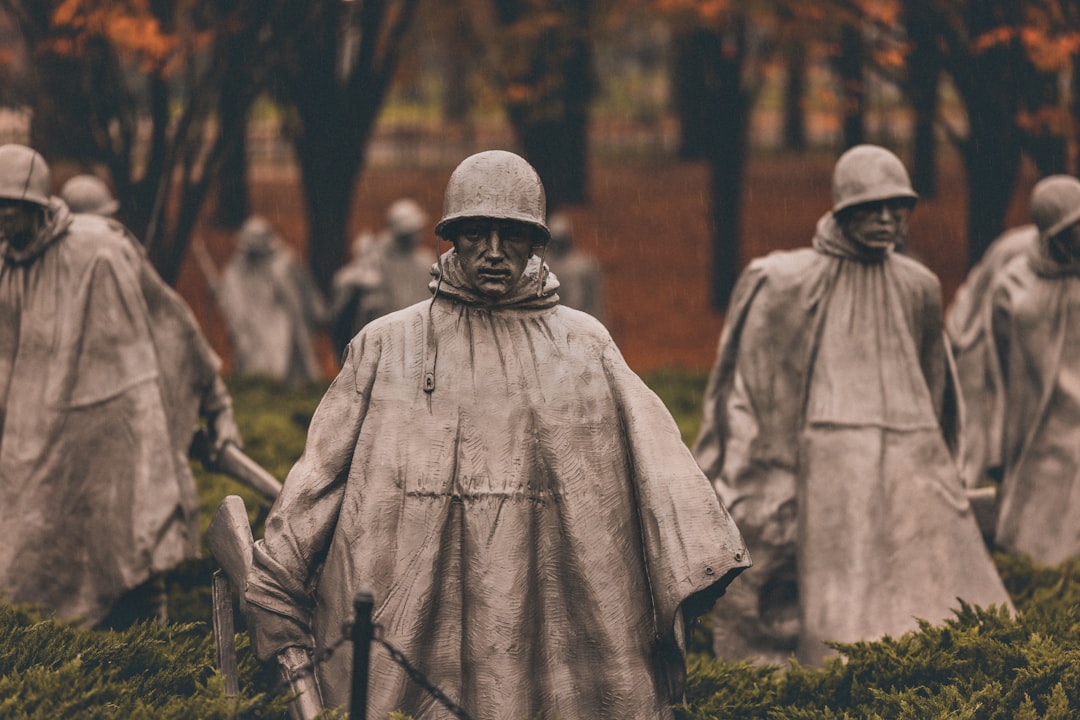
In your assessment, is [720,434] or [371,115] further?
[371,115]

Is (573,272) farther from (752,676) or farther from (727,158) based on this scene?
(752,676)

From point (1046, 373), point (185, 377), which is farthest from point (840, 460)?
point (1046, 373)

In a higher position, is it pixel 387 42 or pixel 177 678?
pixel 387 42

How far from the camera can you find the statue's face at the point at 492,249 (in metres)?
7.24

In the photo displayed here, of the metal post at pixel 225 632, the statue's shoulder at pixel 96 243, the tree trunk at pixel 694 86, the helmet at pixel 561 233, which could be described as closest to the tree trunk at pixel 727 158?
the tree trunk at pixel 694 86

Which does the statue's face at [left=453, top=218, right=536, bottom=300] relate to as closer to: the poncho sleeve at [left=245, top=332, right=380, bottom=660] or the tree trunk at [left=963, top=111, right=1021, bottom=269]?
the poncho sleeve at [left=245, top=332, right=380, bottom=660]

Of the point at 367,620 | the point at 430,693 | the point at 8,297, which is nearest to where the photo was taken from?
the point at 367,620

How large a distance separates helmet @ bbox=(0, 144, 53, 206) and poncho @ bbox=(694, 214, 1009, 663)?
3485 millimetres

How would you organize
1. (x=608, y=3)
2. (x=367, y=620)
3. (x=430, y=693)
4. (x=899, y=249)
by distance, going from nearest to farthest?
1. (x=367, y=620)
2. (x=430, y=693)
3. (x=899, y=249)
4. (x=608, y=3)

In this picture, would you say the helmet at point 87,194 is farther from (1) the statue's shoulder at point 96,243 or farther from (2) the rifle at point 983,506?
(2) the rifle at point 983,506

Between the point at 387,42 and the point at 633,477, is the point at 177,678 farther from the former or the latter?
the point at 387,42

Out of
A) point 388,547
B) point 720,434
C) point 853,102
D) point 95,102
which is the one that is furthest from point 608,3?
point 388,547

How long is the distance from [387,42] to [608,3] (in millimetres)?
2850

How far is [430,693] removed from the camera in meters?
7.19
